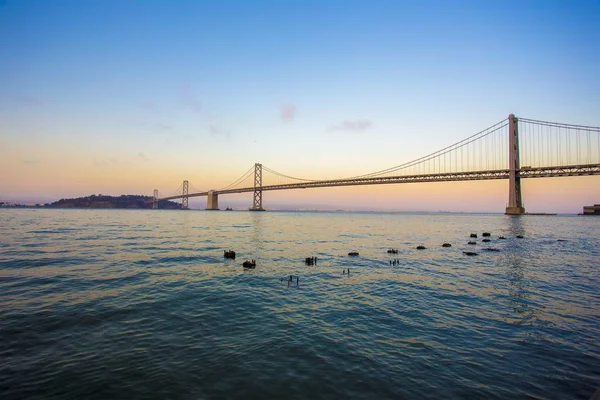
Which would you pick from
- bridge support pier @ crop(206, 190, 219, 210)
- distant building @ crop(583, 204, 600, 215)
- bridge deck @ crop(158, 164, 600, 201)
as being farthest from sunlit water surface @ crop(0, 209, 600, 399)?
distant building @ crop(583, 204, 600, 215)

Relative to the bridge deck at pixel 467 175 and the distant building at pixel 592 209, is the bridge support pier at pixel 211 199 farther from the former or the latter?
the distant building at pixel 592 209

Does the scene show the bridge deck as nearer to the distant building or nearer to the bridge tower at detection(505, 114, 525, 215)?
the bridge tower at detection(505, 114, 525, 215)

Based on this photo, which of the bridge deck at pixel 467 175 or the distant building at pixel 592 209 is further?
the distant building at pixel 592 209

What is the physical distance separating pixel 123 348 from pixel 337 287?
766cm

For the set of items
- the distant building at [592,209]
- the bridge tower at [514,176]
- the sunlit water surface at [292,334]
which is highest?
the bridge tower at [514,176]

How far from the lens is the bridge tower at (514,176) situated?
8069cm

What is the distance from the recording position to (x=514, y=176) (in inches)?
3155

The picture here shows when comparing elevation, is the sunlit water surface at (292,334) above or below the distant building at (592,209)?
below

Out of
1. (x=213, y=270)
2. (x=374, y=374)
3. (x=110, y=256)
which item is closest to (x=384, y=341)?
(x=374, y=374)

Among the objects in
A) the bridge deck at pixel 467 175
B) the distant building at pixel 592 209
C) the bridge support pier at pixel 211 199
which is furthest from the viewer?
the bridge support pier at pixel 211 199

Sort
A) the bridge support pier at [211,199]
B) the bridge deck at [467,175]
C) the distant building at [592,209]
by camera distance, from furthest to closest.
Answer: the bridge support pier at [211,199]
the distant building at [592,209]
the bridge deck at [467,175]

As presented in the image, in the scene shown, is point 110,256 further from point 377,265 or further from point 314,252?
point 377,265

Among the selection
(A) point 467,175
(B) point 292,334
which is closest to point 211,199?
(A) point 467,175

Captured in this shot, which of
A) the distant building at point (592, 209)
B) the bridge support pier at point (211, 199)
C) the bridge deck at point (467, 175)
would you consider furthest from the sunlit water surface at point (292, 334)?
the distant building at point (592, 209)
